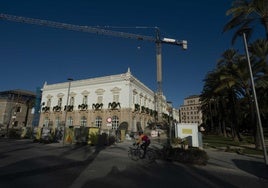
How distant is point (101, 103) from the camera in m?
40.2

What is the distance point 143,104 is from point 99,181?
127ft

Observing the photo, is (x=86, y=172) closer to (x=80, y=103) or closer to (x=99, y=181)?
(x=99, y=181)

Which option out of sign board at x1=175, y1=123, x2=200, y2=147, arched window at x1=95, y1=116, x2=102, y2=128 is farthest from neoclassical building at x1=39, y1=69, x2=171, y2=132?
sign board at x1=175, y1=123, x2=200, y2=147

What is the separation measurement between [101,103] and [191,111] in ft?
328

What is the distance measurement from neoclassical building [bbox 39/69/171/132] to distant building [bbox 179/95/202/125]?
274 feet

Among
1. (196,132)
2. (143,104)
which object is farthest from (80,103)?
(196,132)

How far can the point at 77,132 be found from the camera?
75.4 feet

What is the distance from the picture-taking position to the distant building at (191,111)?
125 meters

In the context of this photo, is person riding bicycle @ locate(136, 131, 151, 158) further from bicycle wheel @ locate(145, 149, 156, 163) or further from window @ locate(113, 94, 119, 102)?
window @ locate(113, 94, 119, 102)

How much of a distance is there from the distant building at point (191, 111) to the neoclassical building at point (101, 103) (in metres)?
83.4

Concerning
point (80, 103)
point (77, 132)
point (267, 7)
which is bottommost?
point (77, 132)

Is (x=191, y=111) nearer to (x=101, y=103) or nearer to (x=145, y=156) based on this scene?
(x=101, y=103)

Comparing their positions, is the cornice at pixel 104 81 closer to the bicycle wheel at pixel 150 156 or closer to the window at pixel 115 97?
the window at pixel 115 97

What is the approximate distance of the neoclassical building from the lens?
38.4 metres
